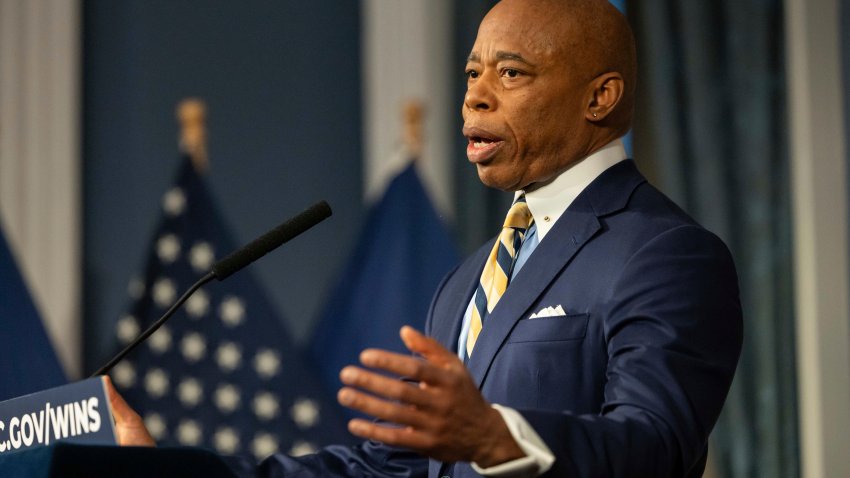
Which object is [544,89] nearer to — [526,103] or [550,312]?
[526,103]

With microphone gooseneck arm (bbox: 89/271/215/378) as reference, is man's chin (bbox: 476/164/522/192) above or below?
above

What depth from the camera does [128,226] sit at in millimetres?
4754

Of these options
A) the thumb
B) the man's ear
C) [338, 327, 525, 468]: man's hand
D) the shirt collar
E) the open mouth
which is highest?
the man's ear

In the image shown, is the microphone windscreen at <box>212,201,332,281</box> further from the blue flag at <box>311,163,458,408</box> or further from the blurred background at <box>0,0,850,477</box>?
the blue flag at <box>311,163,458,408</box>

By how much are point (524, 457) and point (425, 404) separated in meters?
0.16

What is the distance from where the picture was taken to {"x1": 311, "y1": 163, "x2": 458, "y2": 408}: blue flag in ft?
14.8

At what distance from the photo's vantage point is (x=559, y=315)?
180cm

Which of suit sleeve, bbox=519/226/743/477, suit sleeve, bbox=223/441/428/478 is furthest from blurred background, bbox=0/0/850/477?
suit sleeve, bbox=519/226/743/477

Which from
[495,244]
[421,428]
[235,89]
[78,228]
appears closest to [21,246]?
[78,228]

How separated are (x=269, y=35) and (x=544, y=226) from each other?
132 inches

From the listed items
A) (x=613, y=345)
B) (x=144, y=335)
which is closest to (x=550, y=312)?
(x=613, y=345)

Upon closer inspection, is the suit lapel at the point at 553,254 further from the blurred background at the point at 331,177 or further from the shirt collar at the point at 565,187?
the blurred background at the point at 331,177

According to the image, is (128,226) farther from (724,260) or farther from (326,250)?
(724,260)

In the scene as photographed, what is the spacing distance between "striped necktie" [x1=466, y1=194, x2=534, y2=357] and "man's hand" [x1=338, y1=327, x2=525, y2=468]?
1.92ft
